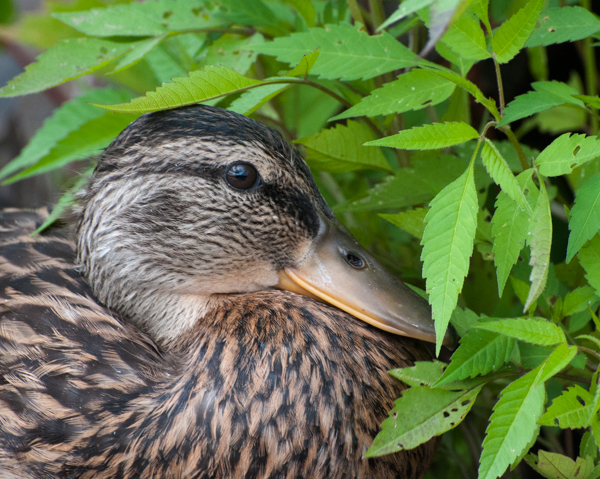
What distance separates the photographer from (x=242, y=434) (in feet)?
3.93

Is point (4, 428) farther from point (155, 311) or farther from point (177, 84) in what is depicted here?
point (177, 84)

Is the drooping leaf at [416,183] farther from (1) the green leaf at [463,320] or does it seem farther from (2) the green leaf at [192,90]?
(2) the green leaf at [192,90]

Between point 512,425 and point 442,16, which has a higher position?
point 442,16

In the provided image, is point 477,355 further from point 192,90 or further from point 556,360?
point 192,90

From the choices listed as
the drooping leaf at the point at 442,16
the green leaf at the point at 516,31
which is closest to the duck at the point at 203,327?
the green leaf at the point at 516,31

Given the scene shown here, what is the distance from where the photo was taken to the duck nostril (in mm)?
1412

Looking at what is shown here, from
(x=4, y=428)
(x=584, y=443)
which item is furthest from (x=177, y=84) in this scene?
(x=584, y=443)

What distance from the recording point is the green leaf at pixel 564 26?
4.10 feet

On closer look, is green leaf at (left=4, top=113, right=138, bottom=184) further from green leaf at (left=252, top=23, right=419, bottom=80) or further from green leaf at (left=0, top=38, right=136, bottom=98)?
green leaf at (left=252, top=23, right=419, bottom=80)

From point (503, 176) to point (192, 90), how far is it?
1.97ft

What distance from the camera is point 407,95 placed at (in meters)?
1.20

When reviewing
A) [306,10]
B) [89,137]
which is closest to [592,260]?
[306,10]

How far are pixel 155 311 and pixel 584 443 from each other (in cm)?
95

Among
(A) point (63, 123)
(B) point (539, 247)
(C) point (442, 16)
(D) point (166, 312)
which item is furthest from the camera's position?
(A) point (63, 123)
